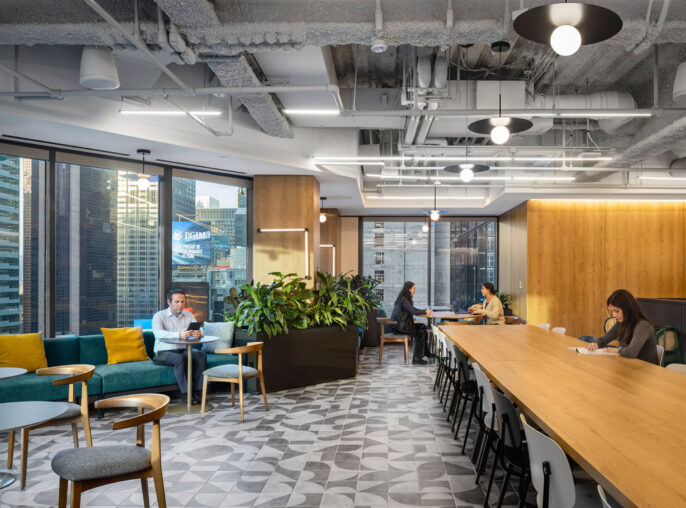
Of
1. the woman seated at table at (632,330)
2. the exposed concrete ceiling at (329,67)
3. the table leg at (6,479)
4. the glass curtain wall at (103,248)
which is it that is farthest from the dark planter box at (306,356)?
the woman seated at table at (632,330)

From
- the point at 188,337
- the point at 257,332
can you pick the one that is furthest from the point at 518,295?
the point at 188,337

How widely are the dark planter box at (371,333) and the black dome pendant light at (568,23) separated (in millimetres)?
9018

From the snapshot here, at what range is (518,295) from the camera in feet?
38.9

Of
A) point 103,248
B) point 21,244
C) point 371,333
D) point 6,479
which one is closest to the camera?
point 6,479

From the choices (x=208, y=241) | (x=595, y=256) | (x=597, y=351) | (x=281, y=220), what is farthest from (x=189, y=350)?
(x=595, y=256)

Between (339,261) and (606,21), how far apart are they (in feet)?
38.0

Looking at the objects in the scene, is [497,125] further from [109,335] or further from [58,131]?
[109,335]

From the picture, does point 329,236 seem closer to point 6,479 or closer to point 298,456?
point 298,456

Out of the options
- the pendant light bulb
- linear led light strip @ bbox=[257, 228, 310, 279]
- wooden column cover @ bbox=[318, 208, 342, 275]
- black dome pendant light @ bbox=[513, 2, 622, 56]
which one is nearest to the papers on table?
black dome pendant light @ bbox=[513, 2, 622, 56]

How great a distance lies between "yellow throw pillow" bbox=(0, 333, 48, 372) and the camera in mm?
5598

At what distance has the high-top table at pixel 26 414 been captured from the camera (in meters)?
2.82

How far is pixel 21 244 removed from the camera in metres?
6.23

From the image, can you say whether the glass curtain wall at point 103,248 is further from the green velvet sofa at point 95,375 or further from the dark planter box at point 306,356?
the dark planter box at point 306,356

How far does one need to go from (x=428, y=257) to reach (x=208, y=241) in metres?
7.35
